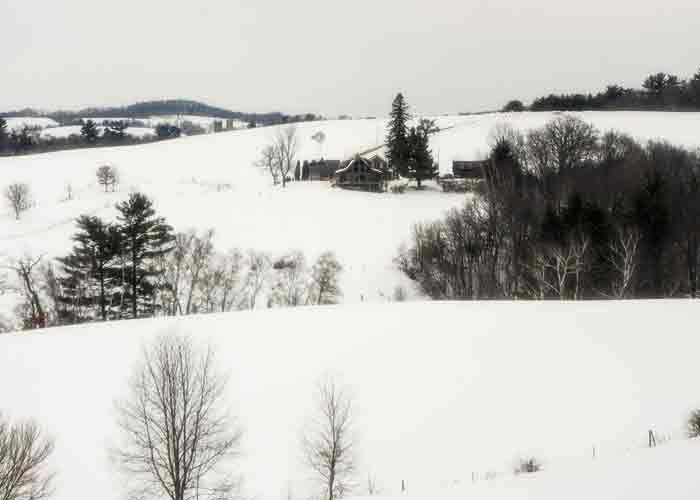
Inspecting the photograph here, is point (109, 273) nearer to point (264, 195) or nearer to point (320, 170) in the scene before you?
point (264, 195)

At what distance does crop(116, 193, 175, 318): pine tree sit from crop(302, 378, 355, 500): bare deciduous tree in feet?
69.5

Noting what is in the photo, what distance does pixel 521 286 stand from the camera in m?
38.2

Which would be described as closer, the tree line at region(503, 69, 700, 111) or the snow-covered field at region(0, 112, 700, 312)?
the snow-covered field at region(0, 112, 700, 312)

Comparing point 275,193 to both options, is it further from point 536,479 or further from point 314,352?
point 536,479

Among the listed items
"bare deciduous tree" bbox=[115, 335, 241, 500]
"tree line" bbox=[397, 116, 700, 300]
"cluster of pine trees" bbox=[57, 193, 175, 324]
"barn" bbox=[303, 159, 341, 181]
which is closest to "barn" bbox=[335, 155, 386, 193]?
"barn" bbox=[303, 159, 341, 181]

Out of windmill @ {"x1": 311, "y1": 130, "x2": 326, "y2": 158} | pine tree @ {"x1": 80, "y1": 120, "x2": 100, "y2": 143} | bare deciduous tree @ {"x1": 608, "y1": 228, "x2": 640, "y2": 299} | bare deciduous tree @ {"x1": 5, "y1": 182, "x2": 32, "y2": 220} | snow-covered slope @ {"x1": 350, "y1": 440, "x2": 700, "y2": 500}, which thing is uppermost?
pine tree @ {"x1": 80, "y1": 120, "x2": 100, "y2": 143}

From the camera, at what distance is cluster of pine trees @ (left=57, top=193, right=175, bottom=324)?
115 ft

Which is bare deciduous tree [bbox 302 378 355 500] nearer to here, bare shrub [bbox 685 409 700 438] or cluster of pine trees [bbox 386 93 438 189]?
bare shrub [bbox 685 409 700 438]

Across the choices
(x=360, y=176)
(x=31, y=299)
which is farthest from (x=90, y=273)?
(x=360, y=176)

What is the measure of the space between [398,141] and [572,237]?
3278 cm

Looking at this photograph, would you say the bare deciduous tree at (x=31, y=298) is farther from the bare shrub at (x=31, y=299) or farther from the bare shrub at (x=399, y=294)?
the bare shrub at (x=399, y=294)

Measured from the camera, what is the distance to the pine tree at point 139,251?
35.6 meters

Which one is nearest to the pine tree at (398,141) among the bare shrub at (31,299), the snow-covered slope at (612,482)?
the bare shrub at (31,299)

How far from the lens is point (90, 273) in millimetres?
34875
